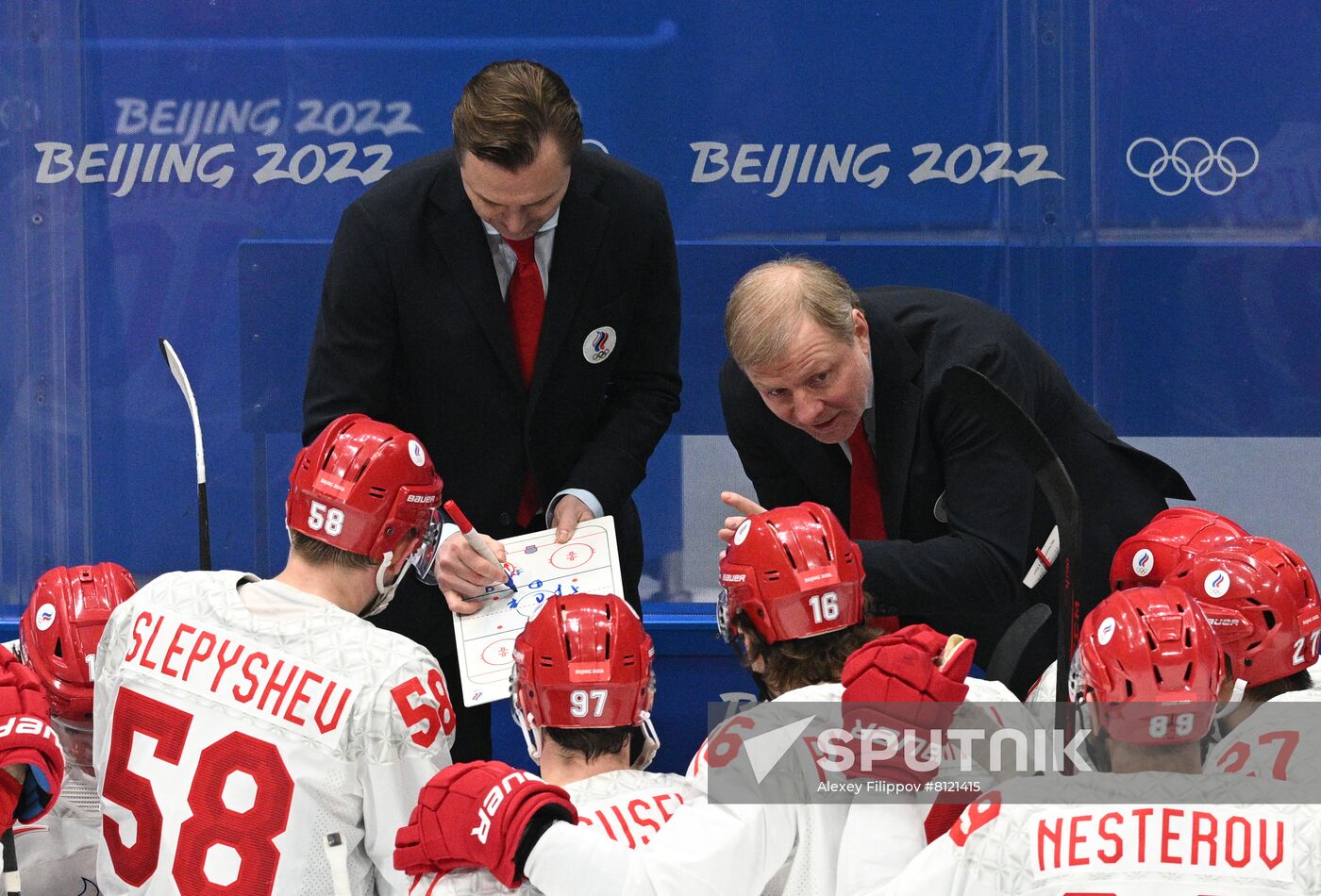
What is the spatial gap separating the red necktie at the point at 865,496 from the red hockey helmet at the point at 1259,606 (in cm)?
71

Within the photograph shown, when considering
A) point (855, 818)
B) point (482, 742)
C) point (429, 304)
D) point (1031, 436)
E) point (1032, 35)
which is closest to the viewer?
point (855, 818)

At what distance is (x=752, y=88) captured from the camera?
5.04 metres

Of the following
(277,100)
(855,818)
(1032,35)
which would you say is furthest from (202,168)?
(855,818)

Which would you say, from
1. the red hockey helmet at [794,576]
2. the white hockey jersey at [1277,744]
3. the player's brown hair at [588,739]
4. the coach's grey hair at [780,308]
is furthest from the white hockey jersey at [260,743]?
the white hockey jersey at [1277,744]

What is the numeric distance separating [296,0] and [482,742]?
252cm

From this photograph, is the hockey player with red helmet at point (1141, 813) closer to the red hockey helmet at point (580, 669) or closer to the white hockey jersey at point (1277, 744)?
the white hockey jersey at point (1277, 744)

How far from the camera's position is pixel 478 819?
235cm

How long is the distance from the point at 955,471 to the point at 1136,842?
4.37 ft

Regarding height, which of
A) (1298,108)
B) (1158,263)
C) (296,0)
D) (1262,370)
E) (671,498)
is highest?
(296,0)

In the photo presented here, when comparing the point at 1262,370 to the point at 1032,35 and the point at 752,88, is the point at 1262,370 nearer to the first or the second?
the point at 1032,35

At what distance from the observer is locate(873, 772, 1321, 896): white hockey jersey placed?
2.21m

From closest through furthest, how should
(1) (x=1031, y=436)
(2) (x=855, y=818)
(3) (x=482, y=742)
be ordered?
(2) (x=855, y=818) → (1) (x=1031, y=436) → (3) (x=482, y=742)

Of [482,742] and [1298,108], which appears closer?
[482,742]
